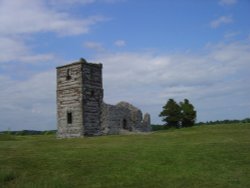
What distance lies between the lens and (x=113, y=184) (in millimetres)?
13422

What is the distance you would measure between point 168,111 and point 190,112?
7.26 feet

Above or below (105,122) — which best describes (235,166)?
below

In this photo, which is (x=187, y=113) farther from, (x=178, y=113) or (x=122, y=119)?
(x=122, y=119)

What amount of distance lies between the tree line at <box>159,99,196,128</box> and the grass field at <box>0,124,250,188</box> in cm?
2154

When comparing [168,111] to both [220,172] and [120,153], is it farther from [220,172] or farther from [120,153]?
[220,172]

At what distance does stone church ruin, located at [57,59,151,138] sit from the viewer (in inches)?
1206

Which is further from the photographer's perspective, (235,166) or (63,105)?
(63,105)

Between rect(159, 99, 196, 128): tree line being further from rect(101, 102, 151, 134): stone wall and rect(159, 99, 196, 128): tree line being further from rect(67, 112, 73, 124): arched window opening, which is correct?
rect(67, 112, 73, 124): arched window opening

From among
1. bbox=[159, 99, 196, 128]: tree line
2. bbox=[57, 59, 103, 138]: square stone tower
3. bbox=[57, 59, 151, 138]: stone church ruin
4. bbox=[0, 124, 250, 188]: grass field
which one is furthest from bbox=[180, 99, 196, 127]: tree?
bbox=[0, 124, 250, 188]: grass field

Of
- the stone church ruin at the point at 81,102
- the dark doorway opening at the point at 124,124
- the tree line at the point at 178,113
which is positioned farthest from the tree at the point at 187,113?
the stone church ruin at the point at 81,102

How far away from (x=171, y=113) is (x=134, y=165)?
27198 mm

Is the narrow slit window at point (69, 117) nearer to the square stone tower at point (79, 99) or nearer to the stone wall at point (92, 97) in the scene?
the square stone tower at point (79, 99)

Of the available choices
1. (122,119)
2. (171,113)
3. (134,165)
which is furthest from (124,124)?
(134,165)

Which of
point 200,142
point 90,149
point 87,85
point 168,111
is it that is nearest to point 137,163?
point 90,149
